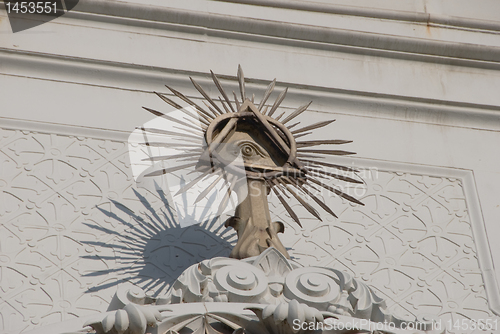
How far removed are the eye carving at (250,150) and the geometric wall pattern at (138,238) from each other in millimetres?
435

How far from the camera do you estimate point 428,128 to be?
3854 millimetres

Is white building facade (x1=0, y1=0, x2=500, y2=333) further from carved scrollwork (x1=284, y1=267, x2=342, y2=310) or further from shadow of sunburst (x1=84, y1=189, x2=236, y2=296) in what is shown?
carved scrollwork (x1=284, y1=267, x2=342, y2=310)

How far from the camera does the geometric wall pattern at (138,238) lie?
3.00 metres

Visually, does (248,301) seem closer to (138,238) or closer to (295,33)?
(138,238)

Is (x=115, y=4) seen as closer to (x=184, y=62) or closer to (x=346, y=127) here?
(x=184, y=62)

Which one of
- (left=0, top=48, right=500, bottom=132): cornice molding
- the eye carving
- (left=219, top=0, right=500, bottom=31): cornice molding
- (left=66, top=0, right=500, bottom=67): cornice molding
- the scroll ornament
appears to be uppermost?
(left=219, top=0, right=500, bottom=31): cornice molding

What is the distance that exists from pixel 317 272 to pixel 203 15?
167 cm

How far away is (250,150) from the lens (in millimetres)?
2902

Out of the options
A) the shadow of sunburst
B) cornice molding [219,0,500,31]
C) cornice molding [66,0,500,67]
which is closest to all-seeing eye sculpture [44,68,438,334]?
the shadow of sunburst

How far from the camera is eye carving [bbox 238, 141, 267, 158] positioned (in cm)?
289

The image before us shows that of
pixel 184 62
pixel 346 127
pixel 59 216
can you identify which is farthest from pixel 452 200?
pixel 59 216

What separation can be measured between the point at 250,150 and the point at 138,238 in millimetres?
538

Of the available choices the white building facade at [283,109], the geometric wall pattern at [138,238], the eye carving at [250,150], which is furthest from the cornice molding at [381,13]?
the eye carving at [250,150]

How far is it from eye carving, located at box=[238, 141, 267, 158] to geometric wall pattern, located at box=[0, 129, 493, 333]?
1.43ft
